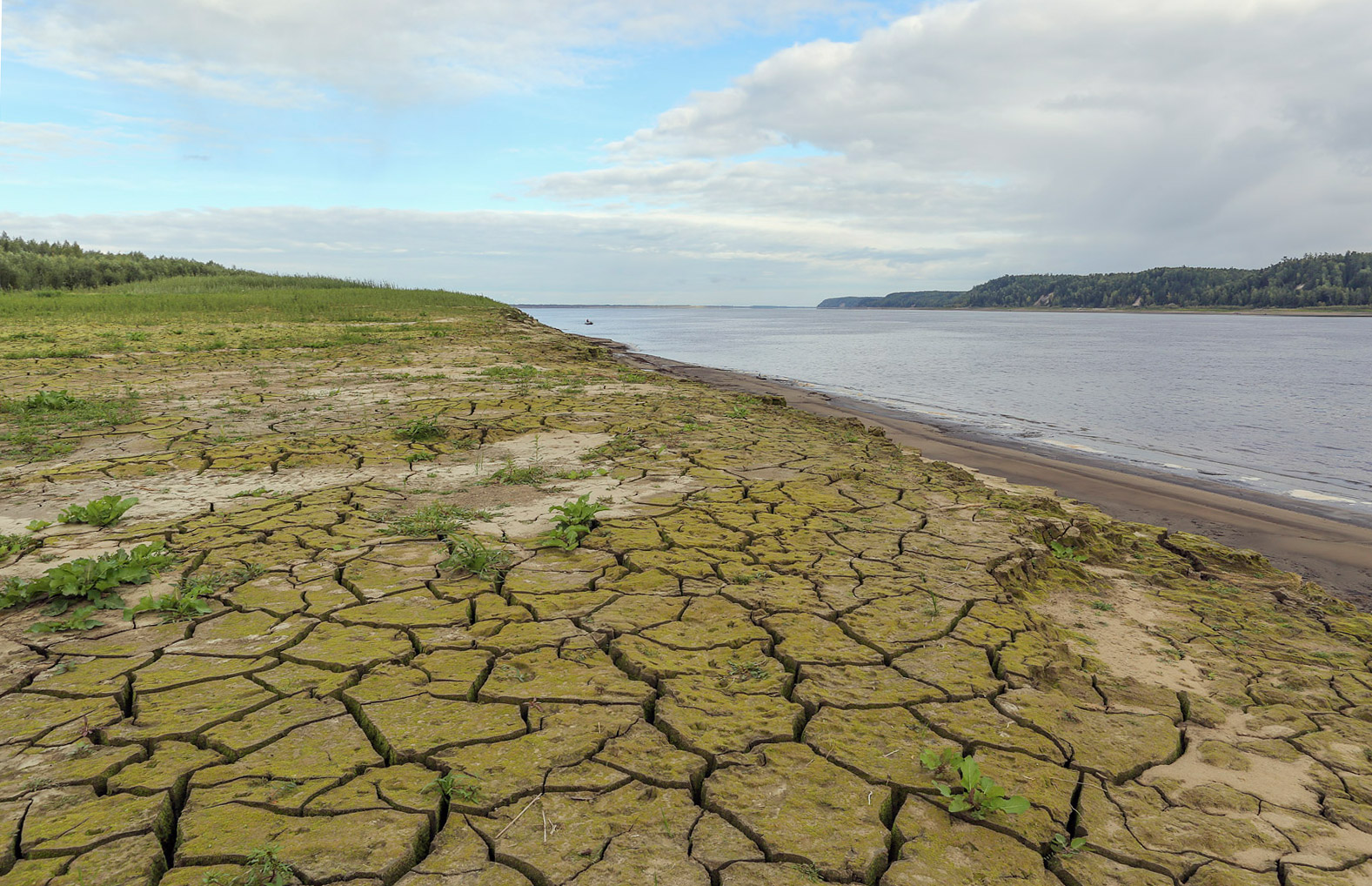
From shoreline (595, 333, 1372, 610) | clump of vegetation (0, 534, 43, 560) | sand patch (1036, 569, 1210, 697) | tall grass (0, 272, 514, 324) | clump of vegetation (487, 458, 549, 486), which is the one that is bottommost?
shoreline (595, 333, 1372, 610)

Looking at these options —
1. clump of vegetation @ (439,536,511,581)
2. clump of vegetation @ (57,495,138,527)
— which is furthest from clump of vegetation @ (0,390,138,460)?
clump of vegetation @ (439,536,511,581)

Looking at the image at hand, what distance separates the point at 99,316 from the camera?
1930 centimetres

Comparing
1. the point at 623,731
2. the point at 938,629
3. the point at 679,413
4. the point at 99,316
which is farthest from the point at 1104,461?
the point at 99,316

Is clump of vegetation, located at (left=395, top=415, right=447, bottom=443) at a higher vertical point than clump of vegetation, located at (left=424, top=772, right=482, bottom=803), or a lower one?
higher

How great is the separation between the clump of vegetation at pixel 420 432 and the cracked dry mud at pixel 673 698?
5.19ft

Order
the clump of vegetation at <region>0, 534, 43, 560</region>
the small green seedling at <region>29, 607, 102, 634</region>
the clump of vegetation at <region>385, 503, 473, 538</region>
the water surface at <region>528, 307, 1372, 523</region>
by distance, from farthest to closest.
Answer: the water surface at <region>528, 307, 1372, 523</region> < the clump of vegetation at <region>385, 503, 473, 538</region> < the clump of vegetation at <region>0, 534, 43, 560</region> < the small green seedling at <region>29, 607, 102, 634</region>

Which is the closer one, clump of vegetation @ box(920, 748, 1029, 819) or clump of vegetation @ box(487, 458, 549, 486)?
clump of vegetation @ box(920, 748, 1029, 819)

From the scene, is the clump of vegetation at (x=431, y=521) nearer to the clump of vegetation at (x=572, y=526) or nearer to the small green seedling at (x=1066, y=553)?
the clump of vegetation at (x=572, y=526)

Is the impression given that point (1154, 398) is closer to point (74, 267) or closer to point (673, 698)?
point (673, 698)

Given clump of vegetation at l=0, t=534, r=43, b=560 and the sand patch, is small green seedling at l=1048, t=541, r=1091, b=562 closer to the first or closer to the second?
the sand patch

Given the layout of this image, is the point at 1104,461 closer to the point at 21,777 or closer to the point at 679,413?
the point at 679,413

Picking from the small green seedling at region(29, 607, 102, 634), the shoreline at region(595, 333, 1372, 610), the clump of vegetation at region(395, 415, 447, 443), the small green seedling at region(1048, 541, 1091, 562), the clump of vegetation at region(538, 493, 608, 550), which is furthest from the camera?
the clump of vegetation at region(395, 415, 447, 443)

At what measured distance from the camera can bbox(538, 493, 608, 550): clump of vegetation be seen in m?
4.48

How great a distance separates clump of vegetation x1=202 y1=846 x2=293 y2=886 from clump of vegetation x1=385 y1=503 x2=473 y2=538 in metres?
2.77
